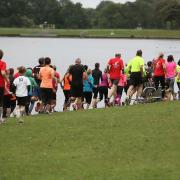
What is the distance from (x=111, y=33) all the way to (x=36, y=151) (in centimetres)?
11164

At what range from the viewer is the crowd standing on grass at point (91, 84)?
60.6 ft

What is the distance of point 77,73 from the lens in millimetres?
18969

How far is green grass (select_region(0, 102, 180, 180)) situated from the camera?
10336mm

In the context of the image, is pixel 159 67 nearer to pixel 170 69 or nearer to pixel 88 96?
pixel 170 69

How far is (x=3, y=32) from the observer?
12250 cm

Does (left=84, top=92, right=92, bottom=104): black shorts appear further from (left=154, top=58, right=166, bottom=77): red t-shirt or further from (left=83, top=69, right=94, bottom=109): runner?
(left=154, top=58, right=166, bottom=77): red t-shirt

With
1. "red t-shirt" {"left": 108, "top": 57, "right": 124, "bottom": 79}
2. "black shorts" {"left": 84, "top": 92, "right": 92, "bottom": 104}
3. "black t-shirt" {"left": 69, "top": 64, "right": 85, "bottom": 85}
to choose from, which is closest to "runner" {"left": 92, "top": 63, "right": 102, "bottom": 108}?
"black shorts" {"left": 84, "top": 92, "right": 92, "bottom": 104}

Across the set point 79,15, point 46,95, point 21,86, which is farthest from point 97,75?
point 79,15

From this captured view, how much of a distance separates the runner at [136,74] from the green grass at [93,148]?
414cm

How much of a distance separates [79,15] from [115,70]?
437 feet

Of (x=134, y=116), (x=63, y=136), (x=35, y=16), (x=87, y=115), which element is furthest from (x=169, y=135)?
(x=35, y=16)

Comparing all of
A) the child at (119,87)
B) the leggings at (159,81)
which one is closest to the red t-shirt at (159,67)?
the leggings at (159,81)

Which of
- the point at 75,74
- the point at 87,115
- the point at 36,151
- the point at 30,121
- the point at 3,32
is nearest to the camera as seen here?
the point at 36,151

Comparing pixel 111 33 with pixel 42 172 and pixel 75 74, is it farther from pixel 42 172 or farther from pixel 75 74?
pixel 42 172
